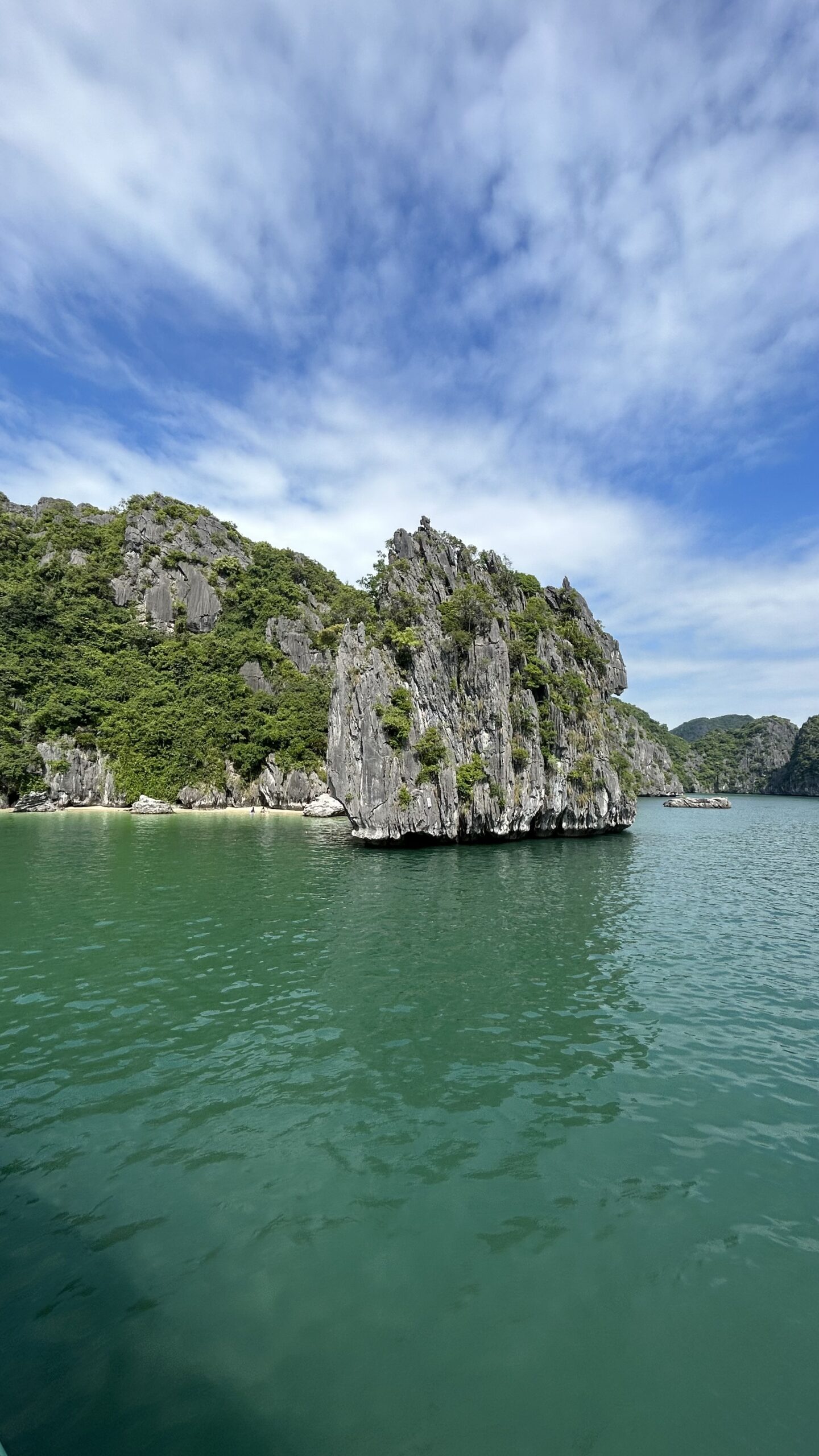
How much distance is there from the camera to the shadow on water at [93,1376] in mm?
4516

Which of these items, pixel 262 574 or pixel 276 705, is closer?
pixel 276 705

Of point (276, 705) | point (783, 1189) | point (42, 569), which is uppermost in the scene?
point (42, 569)

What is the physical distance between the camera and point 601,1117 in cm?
899

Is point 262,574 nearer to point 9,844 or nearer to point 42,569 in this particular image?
point 42,569

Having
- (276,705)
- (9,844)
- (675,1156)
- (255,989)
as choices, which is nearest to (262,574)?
(276,705)

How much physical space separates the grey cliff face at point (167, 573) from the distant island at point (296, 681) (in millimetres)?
323

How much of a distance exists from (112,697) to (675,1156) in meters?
82.0

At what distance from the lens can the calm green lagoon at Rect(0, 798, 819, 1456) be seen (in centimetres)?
485

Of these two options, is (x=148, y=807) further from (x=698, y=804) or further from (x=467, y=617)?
(x=698, y=804)

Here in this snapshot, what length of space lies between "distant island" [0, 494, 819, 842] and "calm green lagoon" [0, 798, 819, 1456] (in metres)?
25.8

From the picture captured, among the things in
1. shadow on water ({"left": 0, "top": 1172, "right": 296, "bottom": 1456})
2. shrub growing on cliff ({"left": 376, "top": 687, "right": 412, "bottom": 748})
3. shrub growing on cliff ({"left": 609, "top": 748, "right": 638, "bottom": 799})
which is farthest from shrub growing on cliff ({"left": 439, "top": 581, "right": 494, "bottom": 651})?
shadow on water ({"left": 0, "top": 1172, "right": 296, "bottom": 1456})

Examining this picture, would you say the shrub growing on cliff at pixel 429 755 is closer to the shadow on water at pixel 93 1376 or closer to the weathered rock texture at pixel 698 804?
the shadow on water at pixel 93 1376

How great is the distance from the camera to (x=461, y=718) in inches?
1763

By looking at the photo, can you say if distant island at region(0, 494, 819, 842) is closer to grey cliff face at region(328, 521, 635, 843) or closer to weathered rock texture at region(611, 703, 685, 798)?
grey cliff face at region(328, 521, 635, 843)
